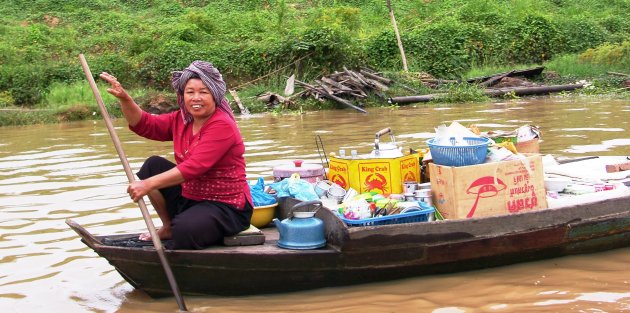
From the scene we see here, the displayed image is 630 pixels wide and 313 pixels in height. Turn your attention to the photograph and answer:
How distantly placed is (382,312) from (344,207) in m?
0.69

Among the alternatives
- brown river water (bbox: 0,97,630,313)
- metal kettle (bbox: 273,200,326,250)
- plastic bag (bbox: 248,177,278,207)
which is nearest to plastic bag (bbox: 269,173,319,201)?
plastic bag (bbox: 248,177,278,207)

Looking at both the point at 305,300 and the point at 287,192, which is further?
the point at 287,192

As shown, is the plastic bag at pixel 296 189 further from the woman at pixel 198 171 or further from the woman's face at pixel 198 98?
the woman's face at pixel 198 98

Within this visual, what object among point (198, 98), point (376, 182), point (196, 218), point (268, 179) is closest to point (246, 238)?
point (196, 218)

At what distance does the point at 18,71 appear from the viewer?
1903 centimetres

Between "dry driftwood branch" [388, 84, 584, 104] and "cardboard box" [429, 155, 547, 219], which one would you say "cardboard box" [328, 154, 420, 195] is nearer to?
"cardboard box" [429, 155, 547, 219]

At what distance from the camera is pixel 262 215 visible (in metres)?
4.77

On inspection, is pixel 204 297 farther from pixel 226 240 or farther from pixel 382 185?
pixel 382 185

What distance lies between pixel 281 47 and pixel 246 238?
15526 mm

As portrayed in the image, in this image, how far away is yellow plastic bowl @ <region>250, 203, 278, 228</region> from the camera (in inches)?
186

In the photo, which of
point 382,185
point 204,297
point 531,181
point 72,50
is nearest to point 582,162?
point 531,181

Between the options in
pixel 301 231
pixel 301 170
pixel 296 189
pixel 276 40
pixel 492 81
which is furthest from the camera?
pixel 276 40

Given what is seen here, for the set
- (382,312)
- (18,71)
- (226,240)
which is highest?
(18,71)

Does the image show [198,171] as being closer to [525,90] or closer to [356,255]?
[356,255]
